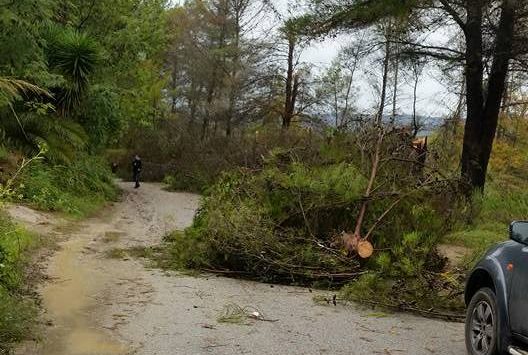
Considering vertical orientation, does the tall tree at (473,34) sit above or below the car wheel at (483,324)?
above

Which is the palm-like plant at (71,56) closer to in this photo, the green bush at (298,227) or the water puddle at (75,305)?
the water puddle at (75,305)

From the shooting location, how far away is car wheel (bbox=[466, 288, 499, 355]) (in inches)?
213

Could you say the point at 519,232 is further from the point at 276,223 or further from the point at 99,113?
the point at 99,113

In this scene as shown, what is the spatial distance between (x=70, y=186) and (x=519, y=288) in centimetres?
1844

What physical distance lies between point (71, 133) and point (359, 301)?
1498 cm

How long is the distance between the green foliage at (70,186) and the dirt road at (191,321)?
19.6 ft

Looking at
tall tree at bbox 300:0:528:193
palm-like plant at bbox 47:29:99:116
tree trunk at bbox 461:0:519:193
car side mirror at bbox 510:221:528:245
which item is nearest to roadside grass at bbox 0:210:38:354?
car side mirror at bbox 510:221:528:245

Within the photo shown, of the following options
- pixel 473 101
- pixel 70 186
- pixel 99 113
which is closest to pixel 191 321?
pixel 473 101

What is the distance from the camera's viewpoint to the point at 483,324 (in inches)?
227

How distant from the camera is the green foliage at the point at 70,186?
1780 centimetres

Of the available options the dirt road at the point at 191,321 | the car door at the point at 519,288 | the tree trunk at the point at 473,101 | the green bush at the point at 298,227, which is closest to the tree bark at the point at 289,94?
the tree trunk at the point at 473,101

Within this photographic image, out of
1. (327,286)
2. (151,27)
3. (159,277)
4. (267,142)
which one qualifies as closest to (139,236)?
(159,277)

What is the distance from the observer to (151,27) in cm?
2847

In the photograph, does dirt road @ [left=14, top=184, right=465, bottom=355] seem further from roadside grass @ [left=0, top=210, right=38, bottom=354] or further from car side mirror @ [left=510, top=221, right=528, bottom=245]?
car side mirror @ [left=510, top=221, right=528, bottom=245]
